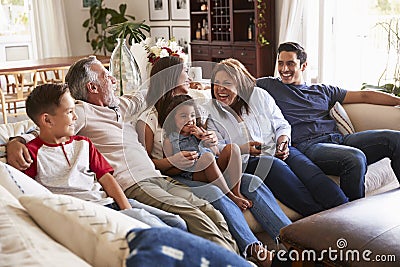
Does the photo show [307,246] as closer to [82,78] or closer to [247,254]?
[247,254]

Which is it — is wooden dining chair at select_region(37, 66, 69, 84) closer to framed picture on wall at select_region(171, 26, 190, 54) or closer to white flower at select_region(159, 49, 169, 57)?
framed picture on wall at select_region(171, 26, 190, 54)

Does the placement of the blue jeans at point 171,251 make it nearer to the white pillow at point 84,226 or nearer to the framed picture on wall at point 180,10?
the white pillow at point 84,226

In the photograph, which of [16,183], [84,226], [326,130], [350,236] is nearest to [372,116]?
[326,130]

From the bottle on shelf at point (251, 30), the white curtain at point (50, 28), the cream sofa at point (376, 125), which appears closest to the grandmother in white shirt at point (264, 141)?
the cream sofa at point (376, 125)

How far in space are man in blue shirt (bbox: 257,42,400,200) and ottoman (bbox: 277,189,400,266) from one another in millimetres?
536

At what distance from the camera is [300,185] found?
275cm

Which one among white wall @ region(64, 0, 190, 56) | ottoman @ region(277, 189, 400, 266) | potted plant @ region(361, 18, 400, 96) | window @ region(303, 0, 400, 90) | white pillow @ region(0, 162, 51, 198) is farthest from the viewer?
white wall @ region(64, 0, 190, 56)

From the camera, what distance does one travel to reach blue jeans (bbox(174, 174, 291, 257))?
2.29 metres

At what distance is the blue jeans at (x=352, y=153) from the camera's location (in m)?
2.81

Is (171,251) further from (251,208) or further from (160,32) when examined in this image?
(160,32)

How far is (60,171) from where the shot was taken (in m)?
2.10

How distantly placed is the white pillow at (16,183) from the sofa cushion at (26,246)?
41cm

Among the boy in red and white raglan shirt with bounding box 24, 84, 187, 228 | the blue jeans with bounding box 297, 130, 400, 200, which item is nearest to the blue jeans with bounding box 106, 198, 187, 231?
the boy in red and white raglan shirt with bounding box 24, 84, 187, 228

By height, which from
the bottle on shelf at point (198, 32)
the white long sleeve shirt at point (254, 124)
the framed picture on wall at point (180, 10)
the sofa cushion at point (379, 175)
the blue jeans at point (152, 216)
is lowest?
the sofa cushion at point (379, 175)
